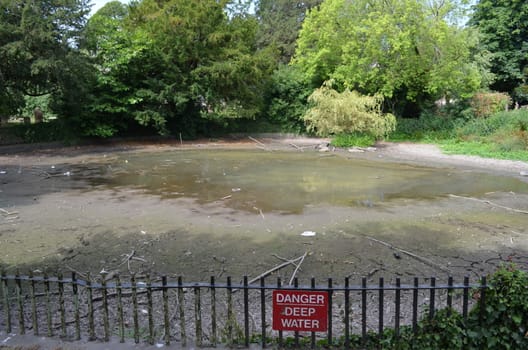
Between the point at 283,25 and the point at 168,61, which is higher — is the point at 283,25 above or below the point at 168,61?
above

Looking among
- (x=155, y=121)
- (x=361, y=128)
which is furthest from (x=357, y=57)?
(x=155, y=121)

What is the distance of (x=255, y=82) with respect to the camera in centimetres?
2408

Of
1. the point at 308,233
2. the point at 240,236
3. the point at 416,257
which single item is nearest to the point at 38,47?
the point at 240,236

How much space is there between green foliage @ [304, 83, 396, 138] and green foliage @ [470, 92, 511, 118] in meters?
5.32

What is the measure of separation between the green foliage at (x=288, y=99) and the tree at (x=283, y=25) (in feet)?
42.6

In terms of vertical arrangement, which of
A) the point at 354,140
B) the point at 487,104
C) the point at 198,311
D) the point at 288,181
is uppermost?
the point at 487,104

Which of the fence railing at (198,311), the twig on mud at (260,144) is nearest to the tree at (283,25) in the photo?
the twig on mud at (260,144)

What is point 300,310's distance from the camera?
3.36 meters

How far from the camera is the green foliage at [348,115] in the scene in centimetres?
1991

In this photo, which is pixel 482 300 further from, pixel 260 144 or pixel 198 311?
pixel 260 144

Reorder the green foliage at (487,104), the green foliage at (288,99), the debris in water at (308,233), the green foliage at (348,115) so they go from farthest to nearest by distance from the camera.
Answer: the green foliage at (288,99) → the green foliage at (487,104) → the green foliage at (348,115) → the debris in water at (308,233)

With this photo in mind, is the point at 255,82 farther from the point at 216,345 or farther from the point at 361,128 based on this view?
the point at 216,345

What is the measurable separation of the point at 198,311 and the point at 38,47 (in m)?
17.2

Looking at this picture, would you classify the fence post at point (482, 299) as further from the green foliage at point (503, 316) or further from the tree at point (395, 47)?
the tree at point (395, 47)
